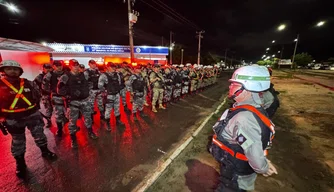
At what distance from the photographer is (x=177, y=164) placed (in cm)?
347

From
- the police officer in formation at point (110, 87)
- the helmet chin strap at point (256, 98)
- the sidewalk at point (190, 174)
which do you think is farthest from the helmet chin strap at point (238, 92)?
the police officer in formation at point (110, 87)

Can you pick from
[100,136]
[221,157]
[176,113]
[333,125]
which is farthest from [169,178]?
[333,125]

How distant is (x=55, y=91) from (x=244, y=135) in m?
5.76

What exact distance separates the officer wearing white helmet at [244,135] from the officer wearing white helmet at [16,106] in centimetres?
370

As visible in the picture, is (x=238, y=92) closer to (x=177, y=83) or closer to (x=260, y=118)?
(x=260, y=118)

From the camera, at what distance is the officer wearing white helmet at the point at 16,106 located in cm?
297

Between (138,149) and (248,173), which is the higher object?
(248,173)

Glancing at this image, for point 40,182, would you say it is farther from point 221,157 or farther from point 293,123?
point 293,123

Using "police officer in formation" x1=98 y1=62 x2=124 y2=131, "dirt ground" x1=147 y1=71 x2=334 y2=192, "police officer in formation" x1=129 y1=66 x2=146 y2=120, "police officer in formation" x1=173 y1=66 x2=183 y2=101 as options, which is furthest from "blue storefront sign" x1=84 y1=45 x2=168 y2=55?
"dirt ground" x1=147 y1=71 x2=334 y2=192

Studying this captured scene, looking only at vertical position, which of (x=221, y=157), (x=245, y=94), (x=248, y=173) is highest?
(x=245, y=94)

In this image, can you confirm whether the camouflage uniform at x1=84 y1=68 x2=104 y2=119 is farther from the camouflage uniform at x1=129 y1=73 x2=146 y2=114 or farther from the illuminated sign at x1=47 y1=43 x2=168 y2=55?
the illuminated sign at x1=47 y1=43 x2=168 y2=55

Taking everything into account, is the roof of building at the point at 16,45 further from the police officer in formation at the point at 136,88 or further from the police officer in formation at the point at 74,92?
the police officer in formation at the point at 136,88

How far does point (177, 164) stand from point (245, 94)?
241 centimetres

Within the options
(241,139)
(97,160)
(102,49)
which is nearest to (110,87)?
(97,160)
